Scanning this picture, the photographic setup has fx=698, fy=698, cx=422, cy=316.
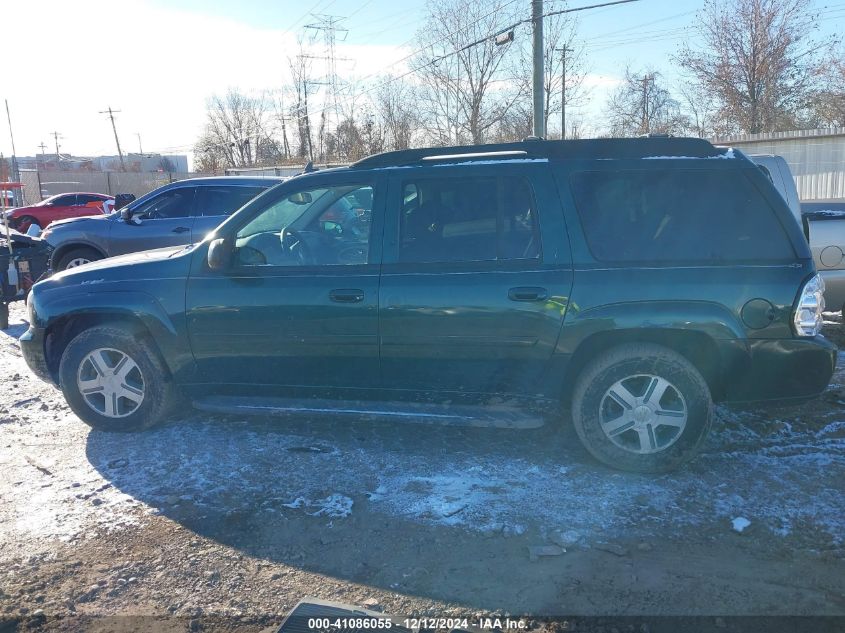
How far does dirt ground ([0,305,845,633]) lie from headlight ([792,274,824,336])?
930 mm

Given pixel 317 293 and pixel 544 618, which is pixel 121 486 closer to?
pixel 317 293

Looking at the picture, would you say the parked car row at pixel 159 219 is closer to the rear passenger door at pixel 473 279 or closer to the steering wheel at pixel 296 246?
the steering wheel at pixel 296 246

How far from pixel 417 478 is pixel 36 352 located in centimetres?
297

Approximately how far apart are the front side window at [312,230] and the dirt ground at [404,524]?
130 cm

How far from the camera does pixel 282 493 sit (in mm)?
4141

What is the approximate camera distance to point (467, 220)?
14.5 ft

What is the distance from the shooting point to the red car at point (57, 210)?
88.3 feet

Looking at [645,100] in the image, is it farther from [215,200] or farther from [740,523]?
[740,523]

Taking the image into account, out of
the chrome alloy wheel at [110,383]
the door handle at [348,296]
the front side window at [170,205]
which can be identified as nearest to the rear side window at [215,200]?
the front side window at [170,205]

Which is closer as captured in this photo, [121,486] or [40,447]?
[121,486]

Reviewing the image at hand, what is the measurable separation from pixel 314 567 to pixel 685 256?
9.03 feet

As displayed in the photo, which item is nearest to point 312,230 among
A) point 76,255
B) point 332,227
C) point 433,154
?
point 332,227

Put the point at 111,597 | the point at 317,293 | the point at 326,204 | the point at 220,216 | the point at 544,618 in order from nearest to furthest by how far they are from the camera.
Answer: the point at 544,618, the point at 111,597, the point at 317,293, the point at 326,204, the point at 220,216

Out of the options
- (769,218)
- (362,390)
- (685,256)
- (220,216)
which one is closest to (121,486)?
(362,390)
